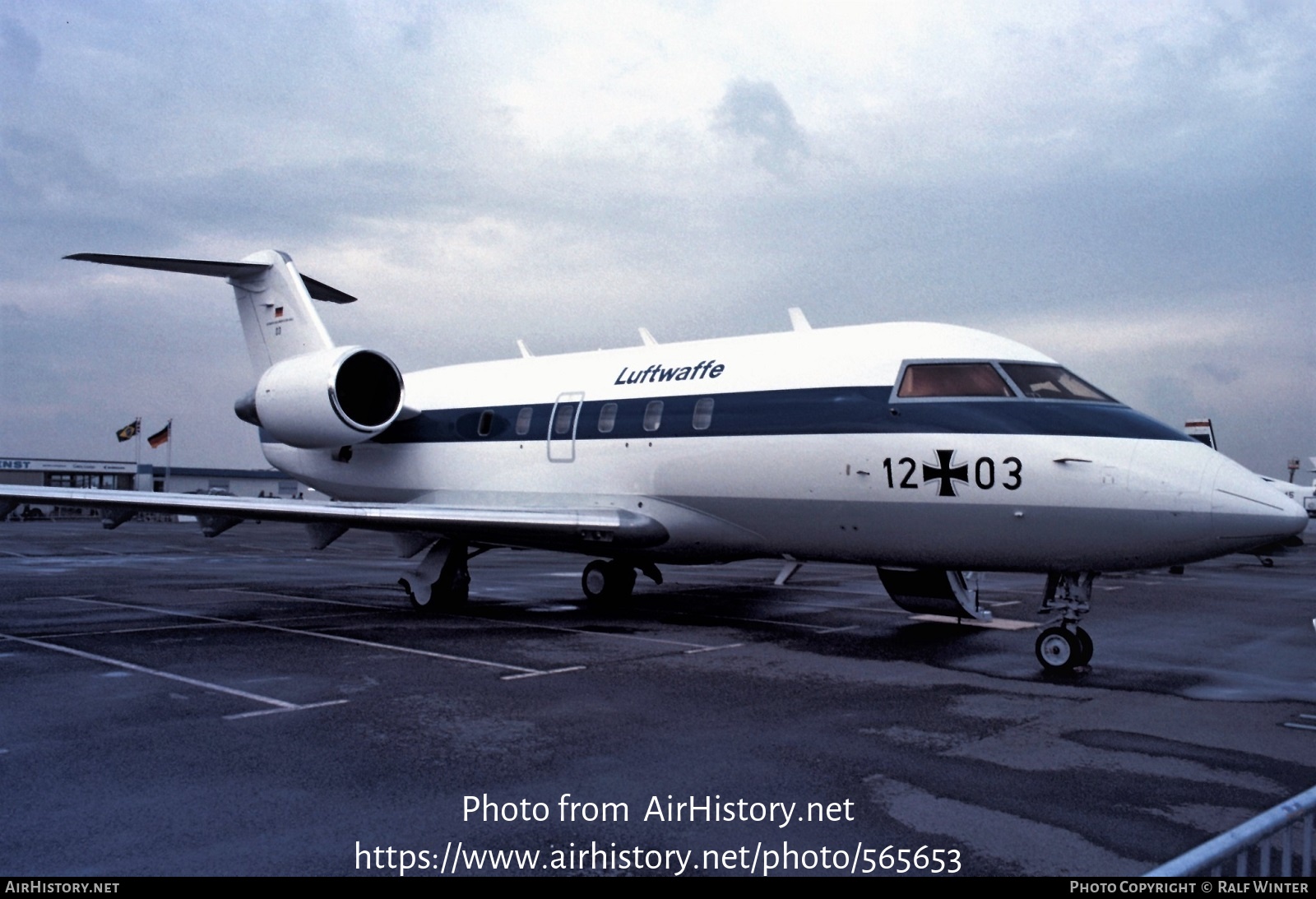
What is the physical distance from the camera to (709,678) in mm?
8594

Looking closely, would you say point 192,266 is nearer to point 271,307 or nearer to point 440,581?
point 271,307

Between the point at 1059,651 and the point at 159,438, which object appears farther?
the point at 159,438

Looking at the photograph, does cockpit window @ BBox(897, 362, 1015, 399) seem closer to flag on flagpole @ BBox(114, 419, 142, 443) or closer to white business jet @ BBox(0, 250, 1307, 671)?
white business jet @ BBox(0, 250, 1307, 671)

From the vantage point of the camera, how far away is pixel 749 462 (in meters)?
11.1

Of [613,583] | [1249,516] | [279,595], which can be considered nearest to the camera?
[1249,516]

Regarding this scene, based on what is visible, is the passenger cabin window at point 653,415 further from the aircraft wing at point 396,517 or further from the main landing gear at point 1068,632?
the main landing gear at point 1068,632

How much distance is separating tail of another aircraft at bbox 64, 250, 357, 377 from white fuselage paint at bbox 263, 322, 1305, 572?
2.46 metres

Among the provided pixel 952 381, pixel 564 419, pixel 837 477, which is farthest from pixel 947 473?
pixel 564 419

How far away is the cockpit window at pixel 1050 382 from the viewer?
9602 millimetres

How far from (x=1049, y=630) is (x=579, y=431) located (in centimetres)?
657

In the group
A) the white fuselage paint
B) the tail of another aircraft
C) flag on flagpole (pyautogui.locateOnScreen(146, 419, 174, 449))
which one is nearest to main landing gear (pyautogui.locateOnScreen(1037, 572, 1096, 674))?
the white fuselage paint

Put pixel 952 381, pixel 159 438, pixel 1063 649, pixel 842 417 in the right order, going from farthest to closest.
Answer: pixel 159 438 → pixel 842 417 → pixel 952 381 → pixel 1063 649

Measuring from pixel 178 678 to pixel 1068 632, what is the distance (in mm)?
8300

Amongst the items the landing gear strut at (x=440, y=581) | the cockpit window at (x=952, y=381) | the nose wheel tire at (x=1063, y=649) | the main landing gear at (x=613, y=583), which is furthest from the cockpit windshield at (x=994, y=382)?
the landing gear strut at (x=440, y=581)
